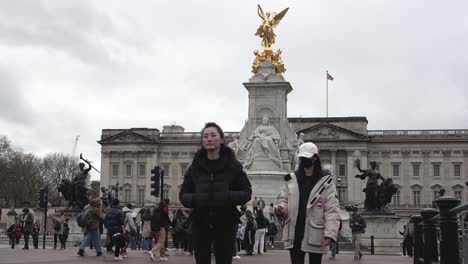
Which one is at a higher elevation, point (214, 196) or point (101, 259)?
point (214, 196)

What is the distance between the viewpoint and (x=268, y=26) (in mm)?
49625

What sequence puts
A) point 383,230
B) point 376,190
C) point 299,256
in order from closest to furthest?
point 299,256
point 376,190
point 383,230

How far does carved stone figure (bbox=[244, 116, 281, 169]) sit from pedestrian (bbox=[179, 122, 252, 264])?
36774 millimetres

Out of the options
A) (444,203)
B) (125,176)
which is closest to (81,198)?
(444,203)

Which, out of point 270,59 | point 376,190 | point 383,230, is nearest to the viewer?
point 376,190

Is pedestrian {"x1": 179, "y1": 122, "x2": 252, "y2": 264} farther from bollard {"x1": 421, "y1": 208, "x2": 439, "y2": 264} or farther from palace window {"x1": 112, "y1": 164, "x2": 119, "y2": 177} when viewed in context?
palace window {"x1": 112, "y1": 164, "x2": 119, "y2": 177}

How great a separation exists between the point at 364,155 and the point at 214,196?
92.2 m

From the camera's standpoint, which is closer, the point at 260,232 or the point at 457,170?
the point at 260,232

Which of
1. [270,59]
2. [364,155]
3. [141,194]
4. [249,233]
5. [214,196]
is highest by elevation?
[270,59]

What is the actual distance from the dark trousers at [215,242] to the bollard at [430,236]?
17.7 ft

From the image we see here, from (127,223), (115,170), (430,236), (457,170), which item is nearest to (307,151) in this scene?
(430,236)

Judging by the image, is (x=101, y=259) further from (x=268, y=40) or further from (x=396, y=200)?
(x=396, y=200)

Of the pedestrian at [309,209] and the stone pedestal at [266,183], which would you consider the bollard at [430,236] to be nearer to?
the pedestrian at [309,209]

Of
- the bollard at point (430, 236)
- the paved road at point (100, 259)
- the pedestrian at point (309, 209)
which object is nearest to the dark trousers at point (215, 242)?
the pedestrian at point (309, 209)
